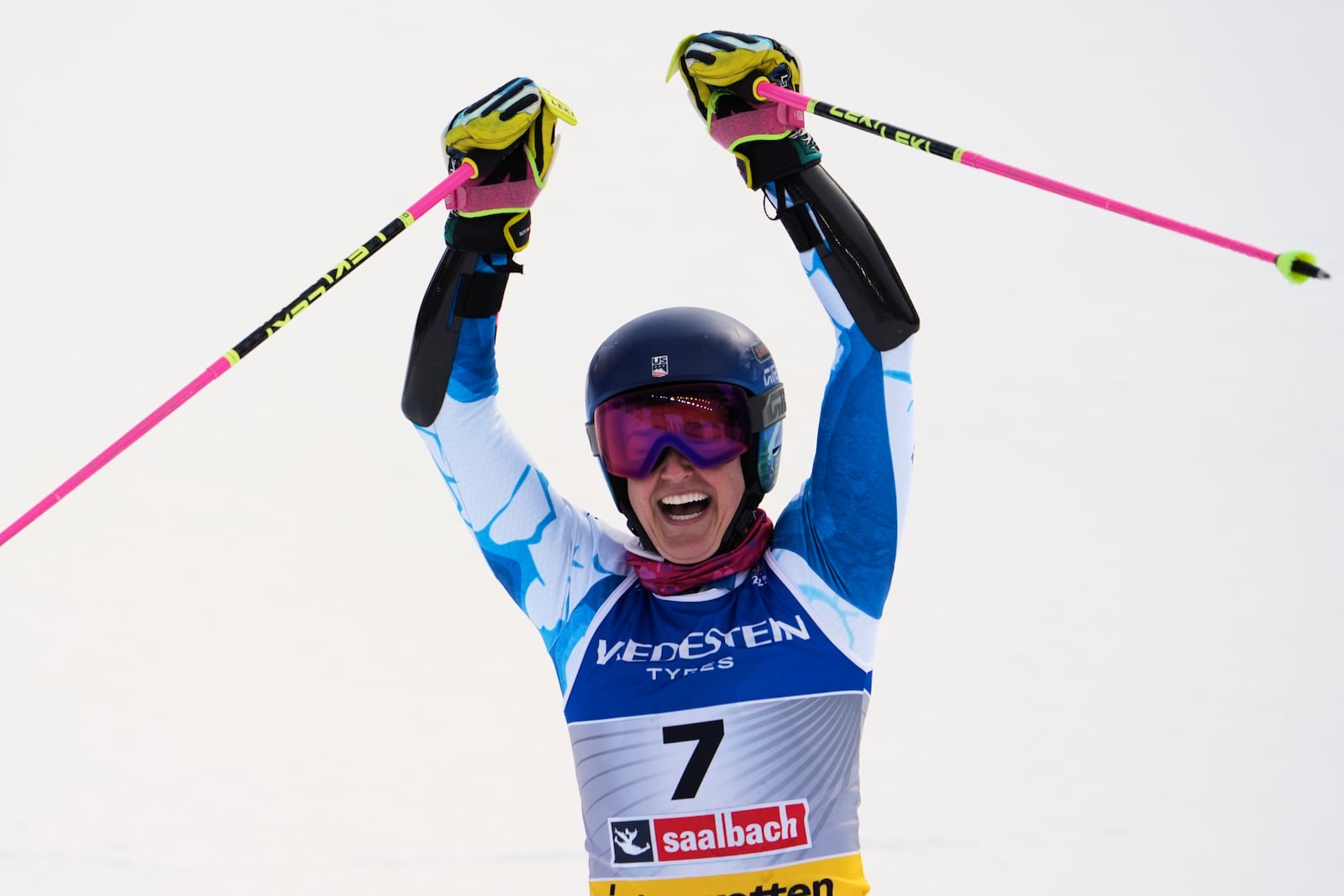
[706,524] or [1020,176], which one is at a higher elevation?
[1020,176]

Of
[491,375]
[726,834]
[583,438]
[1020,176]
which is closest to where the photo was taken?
[1020,176]

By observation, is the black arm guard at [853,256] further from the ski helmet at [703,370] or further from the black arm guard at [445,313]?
the black arm guard at [445,313]

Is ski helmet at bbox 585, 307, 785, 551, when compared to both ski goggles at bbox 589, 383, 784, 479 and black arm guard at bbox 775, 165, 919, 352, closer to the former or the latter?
ski goggles at bbox 589, 383, 784, 479

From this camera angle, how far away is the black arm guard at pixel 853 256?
265cm

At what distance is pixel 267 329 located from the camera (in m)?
2.70

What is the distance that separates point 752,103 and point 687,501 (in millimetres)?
715

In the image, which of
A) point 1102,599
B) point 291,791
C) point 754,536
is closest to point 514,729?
point 291,791

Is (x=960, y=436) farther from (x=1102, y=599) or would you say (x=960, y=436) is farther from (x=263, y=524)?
(x=263, y=524)

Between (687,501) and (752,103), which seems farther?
(687,501)

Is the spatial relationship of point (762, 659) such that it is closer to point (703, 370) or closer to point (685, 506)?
point (685, 506)

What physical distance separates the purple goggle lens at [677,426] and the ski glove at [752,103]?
1.25ft

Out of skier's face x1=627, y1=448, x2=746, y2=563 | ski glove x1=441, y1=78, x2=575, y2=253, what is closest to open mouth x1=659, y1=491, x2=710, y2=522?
skier's face x1=627, y1=448, x2=746, y2=563

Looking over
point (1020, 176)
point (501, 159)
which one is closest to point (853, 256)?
point (1020, 176)

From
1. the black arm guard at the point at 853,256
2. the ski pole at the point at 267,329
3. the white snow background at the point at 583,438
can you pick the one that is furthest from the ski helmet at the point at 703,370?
the white snow background at the point at 583,438
